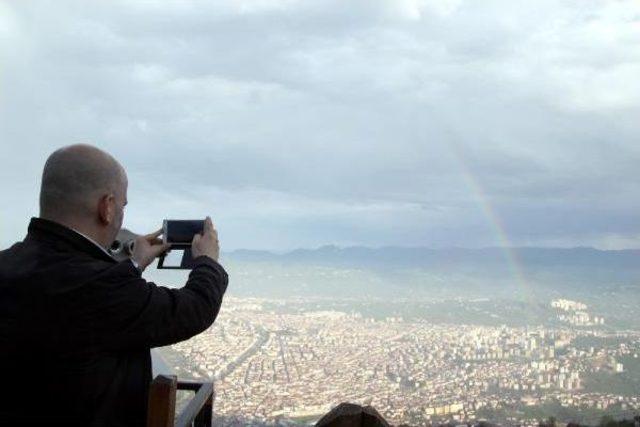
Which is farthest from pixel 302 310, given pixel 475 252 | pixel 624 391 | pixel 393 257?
pixel 475 252

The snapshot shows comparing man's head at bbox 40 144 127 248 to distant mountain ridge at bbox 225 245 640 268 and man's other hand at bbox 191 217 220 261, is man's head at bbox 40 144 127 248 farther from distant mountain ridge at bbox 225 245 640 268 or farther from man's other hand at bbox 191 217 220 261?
distant mountain ridge at bbox 225 245 640 268

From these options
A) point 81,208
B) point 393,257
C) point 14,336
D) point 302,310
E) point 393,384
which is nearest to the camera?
point 14,336

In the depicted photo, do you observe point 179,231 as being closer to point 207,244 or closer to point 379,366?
point 207,244

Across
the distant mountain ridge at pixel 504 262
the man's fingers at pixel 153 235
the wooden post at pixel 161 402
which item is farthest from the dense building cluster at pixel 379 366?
the distant mountain ridge at pixel 504 262

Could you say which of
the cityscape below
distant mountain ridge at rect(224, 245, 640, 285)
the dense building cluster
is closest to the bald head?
the cityscape below

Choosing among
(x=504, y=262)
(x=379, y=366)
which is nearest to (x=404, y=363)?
(x=379, y=366)

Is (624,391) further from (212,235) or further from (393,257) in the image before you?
(393,257)
